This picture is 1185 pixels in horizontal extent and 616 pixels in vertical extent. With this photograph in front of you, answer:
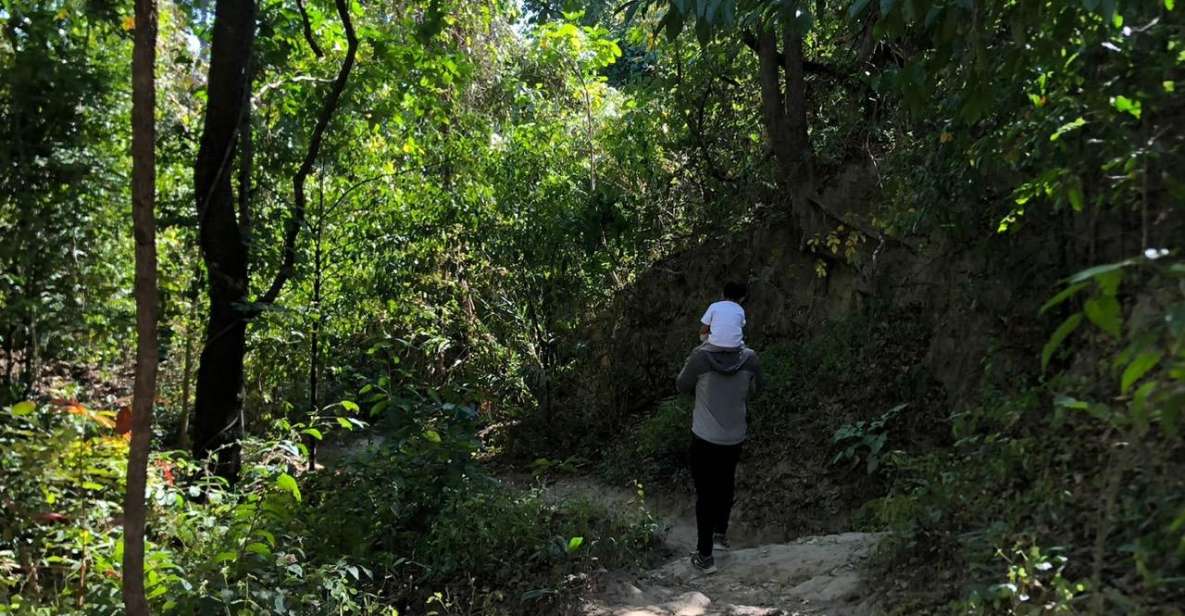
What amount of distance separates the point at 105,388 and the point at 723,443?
394 inches

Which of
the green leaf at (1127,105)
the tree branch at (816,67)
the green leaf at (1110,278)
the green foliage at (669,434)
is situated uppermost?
the tree branch at (816,67)

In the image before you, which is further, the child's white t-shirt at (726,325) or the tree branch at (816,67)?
the tree branch at (816,67)

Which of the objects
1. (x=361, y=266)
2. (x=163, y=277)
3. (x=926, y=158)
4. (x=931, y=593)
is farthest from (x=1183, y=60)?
(x=163, y=277)

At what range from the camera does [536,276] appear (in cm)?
1006

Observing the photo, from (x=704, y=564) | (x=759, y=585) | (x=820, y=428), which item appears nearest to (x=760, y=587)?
(x=759, y=585)

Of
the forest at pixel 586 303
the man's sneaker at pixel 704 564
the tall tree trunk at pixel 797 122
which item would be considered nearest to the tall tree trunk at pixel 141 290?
the forest at pixel 586 303

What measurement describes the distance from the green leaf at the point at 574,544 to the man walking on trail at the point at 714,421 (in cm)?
85

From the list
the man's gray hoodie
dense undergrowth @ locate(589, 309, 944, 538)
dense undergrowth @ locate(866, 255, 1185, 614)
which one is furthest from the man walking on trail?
dense undergrowth @ locate(589, 309, 944, 538)

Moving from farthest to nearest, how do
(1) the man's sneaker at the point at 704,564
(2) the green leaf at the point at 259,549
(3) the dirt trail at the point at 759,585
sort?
(1) the man's sneaker at the point at 704,564 → (3) the dirt trail at the point at 759,585 → (2) the green leaf at the point at 259,549

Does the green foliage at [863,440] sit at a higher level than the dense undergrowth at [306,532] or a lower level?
higher

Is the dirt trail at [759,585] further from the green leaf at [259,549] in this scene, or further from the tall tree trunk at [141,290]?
the tall tree trunk at [141,290]

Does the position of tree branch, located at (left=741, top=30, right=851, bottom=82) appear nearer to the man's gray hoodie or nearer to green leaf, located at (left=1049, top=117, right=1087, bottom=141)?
the man's gray hoodie

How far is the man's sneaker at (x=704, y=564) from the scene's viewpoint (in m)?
5.15

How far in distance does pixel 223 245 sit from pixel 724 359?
3.70m
